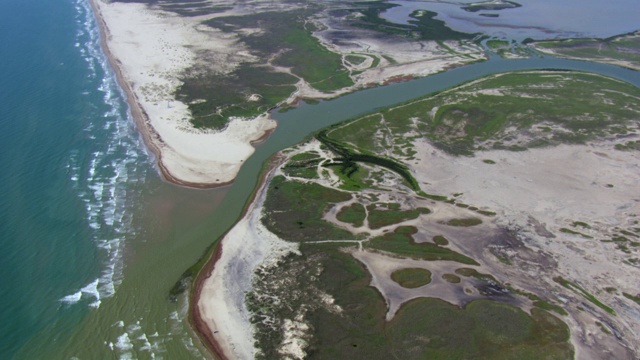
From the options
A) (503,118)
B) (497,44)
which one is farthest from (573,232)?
(497,44)

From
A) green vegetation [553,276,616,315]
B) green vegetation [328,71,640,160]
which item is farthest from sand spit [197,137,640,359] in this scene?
green vegetation [328,71,640,160]

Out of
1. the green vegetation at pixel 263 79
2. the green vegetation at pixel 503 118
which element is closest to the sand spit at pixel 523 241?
the green vegetation at pixel 503 118

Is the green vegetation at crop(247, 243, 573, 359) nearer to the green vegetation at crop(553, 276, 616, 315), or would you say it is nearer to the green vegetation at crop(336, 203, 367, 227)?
the green vegetation at crop(553, 276, 616, 315)

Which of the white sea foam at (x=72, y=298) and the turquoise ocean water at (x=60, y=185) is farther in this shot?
the turquoise ocean water at (x=60, y=185)

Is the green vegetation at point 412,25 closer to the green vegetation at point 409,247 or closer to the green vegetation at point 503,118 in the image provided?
the green vegetation at point 503,118

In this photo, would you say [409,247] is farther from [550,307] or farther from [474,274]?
[550,307]
